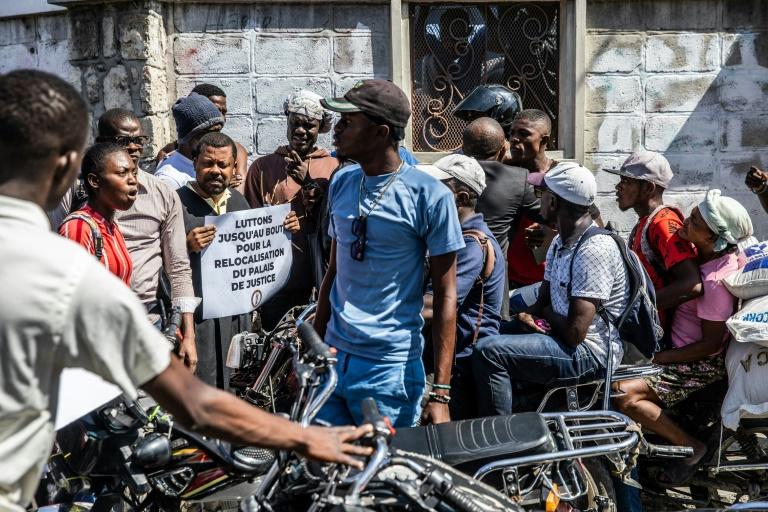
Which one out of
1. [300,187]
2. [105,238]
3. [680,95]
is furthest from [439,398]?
[680,95]

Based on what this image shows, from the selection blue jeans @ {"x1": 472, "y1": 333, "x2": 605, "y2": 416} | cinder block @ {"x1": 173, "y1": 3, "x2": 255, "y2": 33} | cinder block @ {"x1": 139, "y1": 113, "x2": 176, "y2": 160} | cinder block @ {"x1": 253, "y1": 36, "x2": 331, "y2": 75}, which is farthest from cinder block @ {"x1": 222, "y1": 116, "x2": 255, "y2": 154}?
blue jeans @ {"x1": 472, "y1": 333, "x2": 605, "y2": 416}

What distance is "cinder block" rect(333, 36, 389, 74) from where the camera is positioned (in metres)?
7.68

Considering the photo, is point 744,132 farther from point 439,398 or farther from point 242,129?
point 439,398

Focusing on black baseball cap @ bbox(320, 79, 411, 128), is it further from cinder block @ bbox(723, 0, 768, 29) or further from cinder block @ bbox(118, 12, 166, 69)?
cinder block @ bbox(723, 0, 768, 29)

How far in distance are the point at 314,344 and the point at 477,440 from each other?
0.81 m

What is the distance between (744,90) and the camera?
7816mm

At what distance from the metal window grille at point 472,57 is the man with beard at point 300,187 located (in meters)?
1.93

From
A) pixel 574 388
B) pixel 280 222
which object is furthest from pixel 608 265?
pixel 280 222

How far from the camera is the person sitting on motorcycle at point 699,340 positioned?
193 inches

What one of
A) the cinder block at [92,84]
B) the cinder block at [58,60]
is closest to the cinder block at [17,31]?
the cinder block at [58,60]

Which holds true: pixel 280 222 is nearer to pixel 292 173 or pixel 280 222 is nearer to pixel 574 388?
pixel 292 173

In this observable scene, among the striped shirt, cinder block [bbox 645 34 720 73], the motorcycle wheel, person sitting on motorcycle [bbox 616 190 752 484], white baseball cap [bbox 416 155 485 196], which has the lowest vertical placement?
the motorcycle wheel

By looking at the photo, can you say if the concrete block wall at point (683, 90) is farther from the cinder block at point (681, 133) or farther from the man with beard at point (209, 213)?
the man with beard at point (209, 213)

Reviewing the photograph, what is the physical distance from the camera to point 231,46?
7.64 metres
